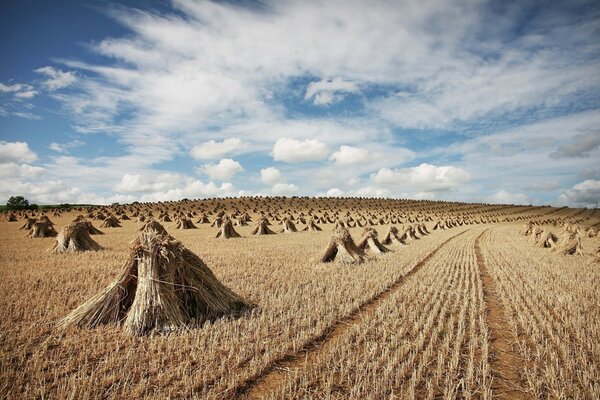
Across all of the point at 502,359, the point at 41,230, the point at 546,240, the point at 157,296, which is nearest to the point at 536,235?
the point at 546,240

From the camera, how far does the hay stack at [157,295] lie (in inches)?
247

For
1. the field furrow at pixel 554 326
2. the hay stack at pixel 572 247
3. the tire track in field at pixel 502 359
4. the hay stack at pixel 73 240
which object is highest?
the hay stack at pixel 73 240

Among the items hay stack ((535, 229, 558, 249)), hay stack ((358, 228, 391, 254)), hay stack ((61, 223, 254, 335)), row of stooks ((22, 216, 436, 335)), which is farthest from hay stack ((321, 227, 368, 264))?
hay stack ((535, 229, 558, 249))

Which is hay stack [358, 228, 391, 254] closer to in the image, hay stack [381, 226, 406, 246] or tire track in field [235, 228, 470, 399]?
hay stack [381, 226, 406, 246]

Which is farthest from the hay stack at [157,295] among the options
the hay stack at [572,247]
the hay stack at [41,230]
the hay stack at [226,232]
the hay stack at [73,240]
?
the hay stack at [41,230]

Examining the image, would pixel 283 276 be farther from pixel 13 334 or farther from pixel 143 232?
pixel 13 334

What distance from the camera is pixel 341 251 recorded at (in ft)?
46.3

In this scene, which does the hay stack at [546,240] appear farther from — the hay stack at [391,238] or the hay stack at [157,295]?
the hay stack at [157,295]

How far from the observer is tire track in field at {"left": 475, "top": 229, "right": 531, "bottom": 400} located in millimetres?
4727

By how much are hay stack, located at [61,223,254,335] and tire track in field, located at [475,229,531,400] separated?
476 cm

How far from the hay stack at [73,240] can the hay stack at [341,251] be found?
10.9 metres

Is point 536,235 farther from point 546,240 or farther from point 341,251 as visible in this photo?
point 341,251

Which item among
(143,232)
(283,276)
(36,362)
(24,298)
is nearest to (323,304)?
(283,276)

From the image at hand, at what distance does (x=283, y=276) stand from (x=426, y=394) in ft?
23.4
